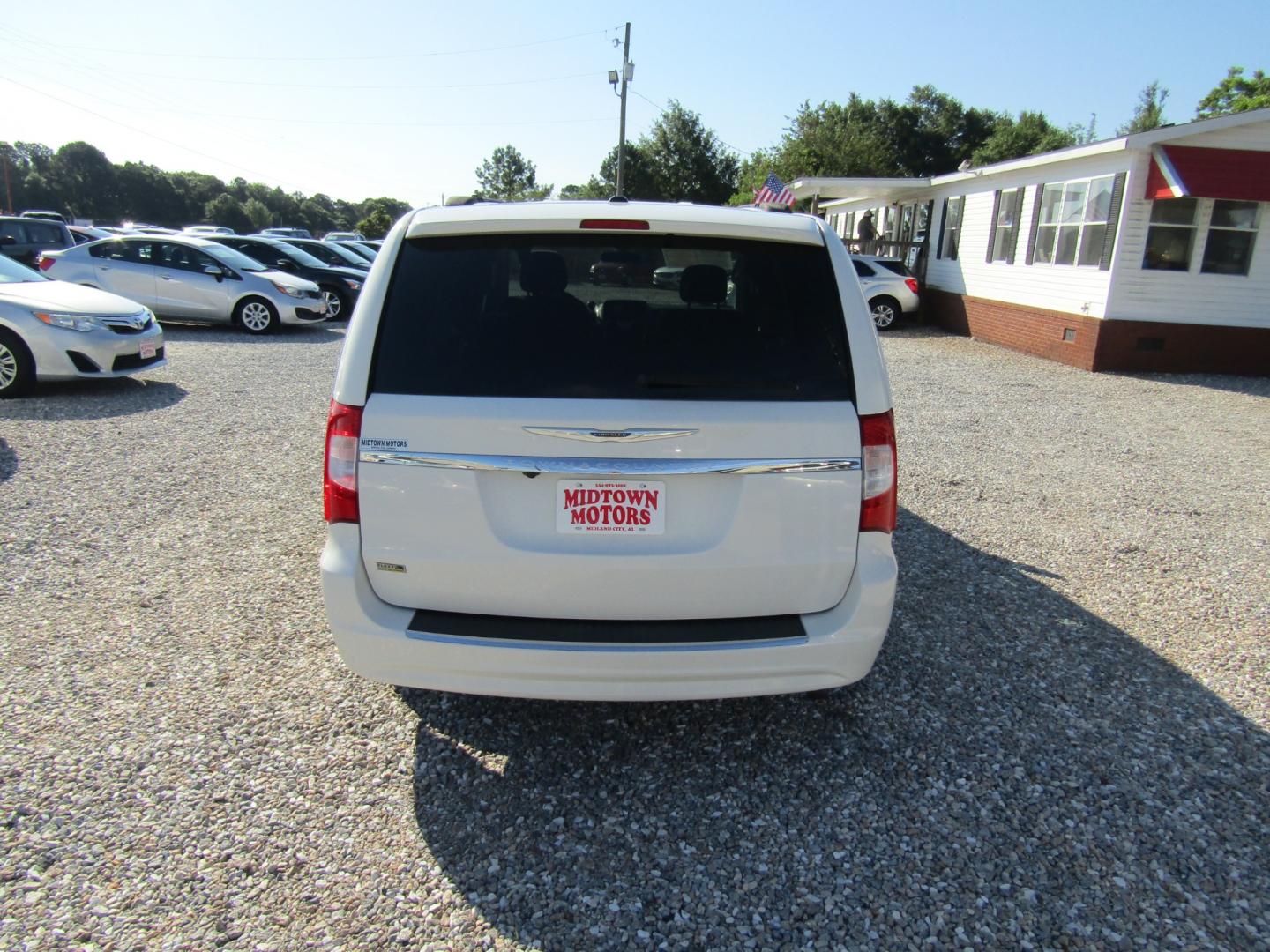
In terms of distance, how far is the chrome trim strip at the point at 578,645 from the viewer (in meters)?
2.53

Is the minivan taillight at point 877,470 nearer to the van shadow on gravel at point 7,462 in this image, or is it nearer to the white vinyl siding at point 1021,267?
the van shadow on gravel at point 7,462

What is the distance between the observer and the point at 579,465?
2475mm

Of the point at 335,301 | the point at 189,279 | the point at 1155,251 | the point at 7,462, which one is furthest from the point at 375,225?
the point at 7,462

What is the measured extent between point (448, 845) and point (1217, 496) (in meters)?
6.55

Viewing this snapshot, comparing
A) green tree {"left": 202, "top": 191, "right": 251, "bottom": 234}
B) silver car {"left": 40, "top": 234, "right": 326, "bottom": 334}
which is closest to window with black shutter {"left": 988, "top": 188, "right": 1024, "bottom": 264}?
silver car {"left": 40, "top": 234, "right": 326, "bottom": 334}

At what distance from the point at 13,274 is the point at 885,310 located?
15.5 meters

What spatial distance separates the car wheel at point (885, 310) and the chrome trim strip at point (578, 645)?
56.0ft

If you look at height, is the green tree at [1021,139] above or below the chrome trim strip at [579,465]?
above

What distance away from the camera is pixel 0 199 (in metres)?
72.1

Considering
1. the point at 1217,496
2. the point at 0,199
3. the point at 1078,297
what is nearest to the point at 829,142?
the point at 1078,297

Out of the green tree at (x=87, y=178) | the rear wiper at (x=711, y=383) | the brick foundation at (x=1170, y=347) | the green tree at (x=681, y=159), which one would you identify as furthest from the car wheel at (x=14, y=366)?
the green tree at (x=87, y=178)

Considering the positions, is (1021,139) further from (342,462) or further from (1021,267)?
(342,462)

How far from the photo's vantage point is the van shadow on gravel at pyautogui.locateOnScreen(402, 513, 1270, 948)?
2312 millimetres

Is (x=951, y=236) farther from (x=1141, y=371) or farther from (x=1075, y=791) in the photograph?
(x=1075, y=791)
